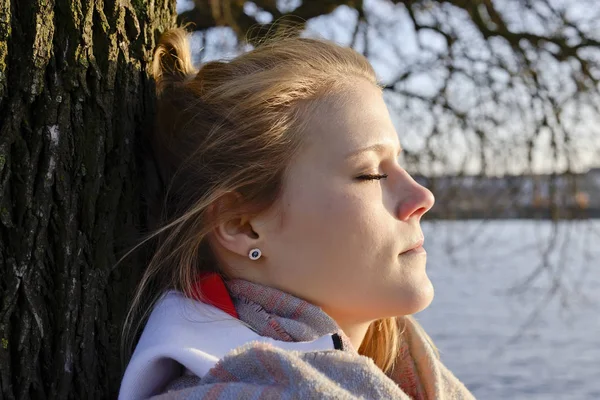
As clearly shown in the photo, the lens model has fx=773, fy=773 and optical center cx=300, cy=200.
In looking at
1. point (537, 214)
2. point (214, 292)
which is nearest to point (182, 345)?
point (214, 292)

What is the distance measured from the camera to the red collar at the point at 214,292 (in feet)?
4.74

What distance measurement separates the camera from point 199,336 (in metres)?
1.32

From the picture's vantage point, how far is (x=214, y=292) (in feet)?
4.80

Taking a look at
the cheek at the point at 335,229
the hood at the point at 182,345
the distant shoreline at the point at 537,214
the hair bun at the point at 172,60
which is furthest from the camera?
the distant shoreline at the point at 537,214

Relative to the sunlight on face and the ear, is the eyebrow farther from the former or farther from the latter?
the ear

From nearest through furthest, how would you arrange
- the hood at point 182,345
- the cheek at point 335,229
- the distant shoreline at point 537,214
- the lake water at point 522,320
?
the hood at point 182,345 → the cheek at point 335,229 → the distant shoreline at point 537,214 → the lake water at point 522,320

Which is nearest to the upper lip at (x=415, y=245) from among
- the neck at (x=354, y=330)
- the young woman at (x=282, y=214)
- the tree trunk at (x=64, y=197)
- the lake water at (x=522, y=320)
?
the young woman at (x=282, y=214)

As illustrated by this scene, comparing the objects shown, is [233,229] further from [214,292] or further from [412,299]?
[412,299]

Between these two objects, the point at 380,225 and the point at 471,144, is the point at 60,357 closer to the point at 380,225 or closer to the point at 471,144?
the point at 380,225

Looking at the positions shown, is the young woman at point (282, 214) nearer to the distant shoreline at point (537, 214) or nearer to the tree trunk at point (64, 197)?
the tree trunk at point (64, 197)

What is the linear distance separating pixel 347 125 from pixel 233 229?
30 centimetres

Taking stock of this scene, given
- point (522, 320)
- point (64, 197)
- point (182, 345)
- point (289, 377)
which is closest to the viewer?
point (289, 377)

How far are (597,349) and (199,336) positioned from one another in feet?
23.7

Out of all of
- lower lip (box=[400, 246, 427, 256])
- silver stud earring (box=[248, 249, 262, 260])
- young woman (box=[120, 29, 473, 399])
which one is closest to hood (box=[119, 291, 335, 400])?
young woman (box=[120, 29, 473, 399])
